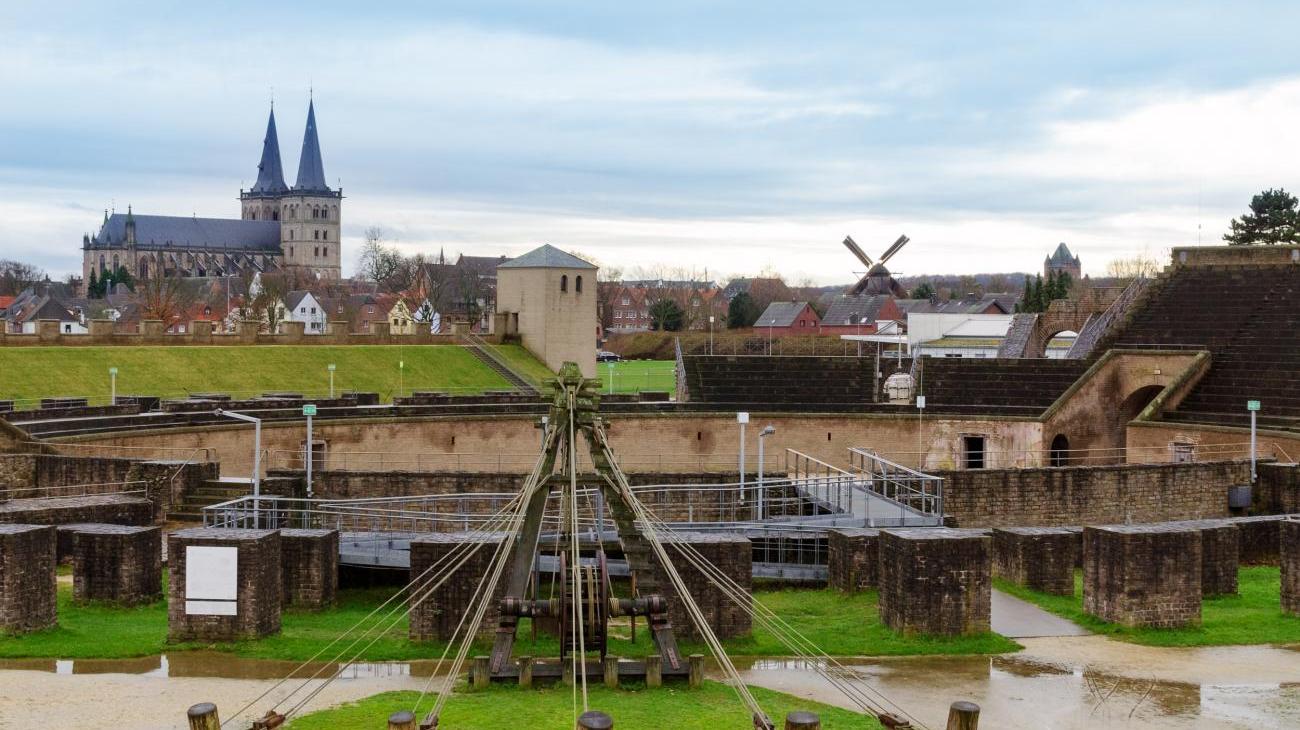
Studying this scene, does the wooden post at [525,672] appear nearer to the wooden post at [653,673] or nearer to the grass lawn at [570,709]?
the grass lawn at [570,709]

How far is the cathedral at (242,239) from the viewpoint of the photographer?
7224 inches

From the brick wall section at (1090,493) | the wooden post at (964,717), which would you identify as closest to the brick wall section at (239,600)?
the wooden post at (964,717)

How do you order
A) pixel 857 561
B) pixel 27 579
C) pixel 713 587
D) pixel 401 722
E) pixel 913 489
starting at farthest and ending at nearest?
pixel 913 489 → pixel 857 561 → pixel 713 587 → pixel 27 579 → pixel 401 722

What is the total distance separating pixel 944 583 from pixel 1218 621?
175 inches

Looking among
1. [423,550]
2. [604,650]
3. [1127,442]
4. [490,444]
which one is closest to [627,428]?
[490,444]

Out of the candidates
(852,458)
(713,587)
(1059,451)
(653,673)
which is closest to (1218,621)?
(713,587)

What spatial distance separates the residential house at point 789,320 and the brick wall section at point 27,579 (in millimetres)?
86979

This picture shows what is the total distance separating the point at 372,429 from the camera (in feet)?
129

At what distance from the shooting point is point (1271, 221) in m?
69.6

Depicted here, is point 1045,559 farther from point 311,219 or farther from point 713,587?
point 311,219

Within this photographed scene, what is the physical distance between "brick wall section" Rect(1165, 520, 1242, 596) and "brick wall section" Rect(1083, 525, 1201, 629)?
7.72 feet

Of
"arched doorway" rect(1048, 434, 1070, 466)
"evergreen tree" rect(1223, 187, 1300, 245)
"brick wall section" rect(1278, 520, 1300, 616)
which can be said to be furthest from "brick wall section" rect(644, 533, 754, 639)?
"evergreen tree" rect(1223, 187, 1300, 245)

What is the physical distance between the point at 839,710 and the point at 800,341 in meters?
74.9

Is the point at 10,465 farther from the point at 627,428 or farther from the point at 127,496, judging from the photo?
the point at 627,428
